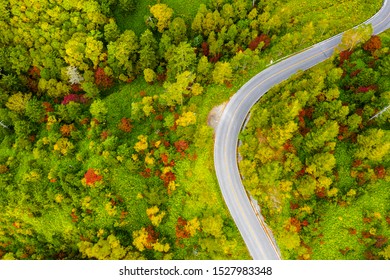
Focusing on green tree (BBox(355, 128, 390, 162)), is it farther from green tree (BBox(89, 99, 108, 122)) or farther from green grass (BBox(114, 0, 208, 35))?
green tree (BBox(89, 99, 108, 122))

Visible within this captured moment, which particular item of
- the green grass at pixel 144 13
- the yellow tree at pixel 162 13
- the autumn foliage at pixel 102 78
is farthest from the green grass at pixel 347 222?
the autumn foliage at pixel 102 78

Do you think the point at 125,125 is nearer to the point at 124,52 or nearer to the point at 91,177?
the point at 91,177

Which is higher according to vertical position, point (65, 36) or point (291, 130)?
point (65, 36)

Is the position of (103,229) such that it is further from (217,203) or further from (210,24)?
(210,24)

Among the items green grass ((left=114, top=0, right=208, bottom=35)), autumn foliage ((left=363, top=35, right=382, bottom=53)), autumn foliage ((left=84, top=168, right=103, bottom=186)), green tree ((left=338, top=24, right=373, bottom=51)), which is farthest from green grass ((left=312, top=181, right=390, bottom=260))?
green grass ((left=114, top=0, right=208, bottom=35))

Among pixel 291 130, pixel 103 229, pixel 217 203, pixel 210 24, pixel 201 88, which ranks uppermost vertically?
pixel 210 24

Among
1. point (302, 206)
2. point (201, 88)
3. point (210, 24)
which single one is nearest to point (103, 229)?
point (201, 88)

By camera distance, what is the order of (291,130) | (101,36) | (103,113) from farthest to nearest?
(101,36), (103,113), (291,130)
